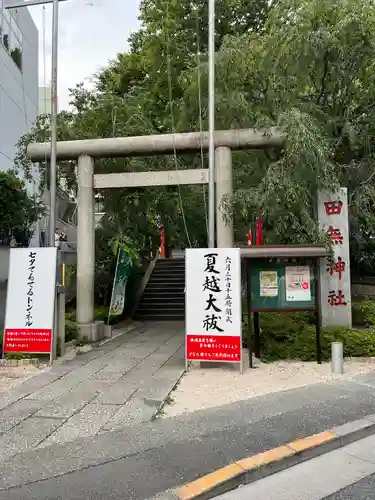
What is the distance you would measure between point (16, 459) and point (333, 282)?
6923mm

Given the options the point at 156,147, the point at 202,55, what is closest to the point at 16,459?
the point at 156,147

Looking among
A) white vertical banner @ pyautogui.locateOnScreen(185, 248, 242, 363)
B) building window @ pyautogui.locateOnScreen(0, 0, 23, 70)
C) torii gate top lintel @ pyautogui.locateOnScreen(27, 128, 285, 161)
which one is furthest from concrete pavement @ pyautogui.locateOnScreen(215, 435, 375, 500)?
building window @ pyautogui.locateOnScreen(0, 0, 23, 70)

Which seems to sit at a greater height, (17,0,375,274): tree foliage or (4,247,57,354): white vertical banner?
(17,0,375,274): tree foliage

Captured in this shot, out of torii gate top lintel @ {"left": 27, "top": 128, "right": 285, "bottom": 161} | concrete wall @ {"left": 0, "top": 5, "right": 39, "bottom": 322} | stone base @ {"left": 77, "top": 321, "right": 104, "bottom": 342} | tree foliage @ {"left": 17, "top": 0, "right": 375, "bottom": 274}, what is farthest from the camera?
concrete wall @ {"left": 0, "top": 5, "right": 39, "bottom": 322}

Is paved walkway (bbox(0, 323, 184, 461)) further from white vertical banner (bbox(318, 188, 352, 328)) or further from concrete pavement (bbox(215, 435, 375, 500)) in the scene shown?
white vertical banner (bbox(318, 188, 352, 328))

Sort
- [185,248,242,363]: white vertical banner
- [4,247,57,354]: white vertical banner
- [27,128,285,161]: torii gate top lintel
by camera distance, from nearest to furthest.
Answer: [185,248,242,363]: white vertical banner
[4,247,57,354]: white vertical banner
[27,128,285,161]: torii gate top lintel

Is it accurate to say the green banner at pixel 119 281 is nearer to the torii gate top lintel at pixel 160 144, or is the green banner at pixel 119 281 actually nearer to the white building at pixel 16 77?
the torii gate top lintel at pixel 160 144

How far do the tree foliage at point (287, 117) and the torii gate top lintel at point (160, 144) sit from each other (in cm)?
32

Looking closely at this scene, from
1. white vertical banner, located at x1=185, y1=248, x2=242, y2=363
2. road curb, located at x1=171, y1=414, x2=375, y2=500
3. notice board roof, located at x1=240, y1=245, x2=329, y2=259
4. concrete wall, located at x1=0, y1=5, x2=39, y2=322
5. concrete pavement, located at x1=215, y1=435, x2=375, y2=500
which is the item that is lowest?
concrete pavement, located at x1=215, y1=435, x2=375, y2=500

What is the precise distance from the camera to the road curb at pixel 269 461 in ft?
12.2

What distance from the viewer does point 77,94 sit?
49.5 ft

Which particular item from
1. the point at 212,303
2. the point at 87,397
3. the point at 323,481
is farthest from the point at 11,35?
the point at 323,481

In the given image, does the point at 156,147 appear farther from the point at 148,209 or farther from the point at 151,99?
the point at 151,99

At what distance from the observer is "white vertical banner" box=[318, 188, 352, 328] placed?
9180mm
